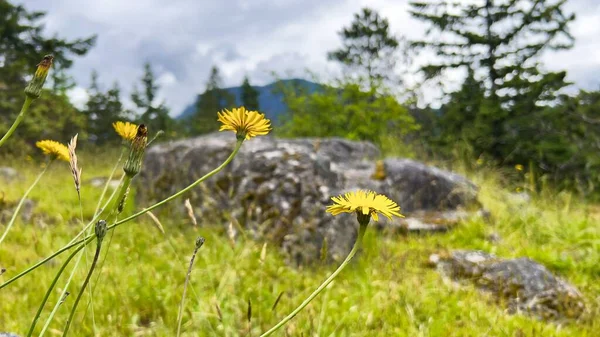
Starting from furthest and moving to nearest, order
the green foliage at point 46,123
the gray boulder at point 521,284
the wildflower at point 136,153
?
the green foliage at point 46,123
the gray boulder at point 521,284
the wildflower at point 136,153

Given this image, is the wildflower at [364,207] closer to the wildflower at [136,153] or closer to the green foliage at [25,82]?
the wildflower at [136,153]

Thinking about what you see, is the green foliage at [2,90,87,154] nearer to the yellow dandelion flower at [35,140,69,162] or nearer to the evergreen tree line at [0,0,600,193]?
the evergreen tree line at [0,0,600,193]

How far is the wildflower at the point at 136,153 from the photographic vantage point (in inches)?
29.7

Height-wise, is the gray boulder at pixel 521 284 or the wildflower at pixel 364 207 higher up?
the wildflower at pixel 364 207

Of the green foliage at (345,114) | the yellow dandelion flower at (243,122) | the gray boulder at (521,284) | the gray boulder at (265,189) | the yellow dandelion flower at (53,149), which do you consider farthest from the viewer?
the green foliage at (345,114)

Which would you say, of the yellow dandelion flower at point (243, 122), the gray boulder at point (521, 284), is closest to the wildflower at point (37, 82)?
the yellow dandelion flower at point (243, 122)

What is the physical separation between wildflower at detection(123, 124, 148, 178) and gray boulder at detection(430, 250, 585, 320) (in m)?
2.26

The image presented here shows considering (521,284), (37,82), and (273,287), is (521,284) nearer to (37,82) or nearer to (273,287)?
(273,287)

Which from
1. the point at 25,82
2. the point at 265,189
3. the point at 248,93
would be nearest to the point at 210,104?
the point at 248,93

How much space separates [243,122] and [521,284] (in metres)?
2.51

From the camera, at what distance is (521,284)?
279 centimetres

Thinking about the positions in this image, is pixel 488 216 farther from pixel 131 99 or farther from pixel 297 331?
pixel 131 99

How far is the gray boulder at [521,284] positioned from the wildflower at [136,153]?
7.42 ft

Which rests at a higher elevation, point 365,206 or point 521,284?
point 365,206
